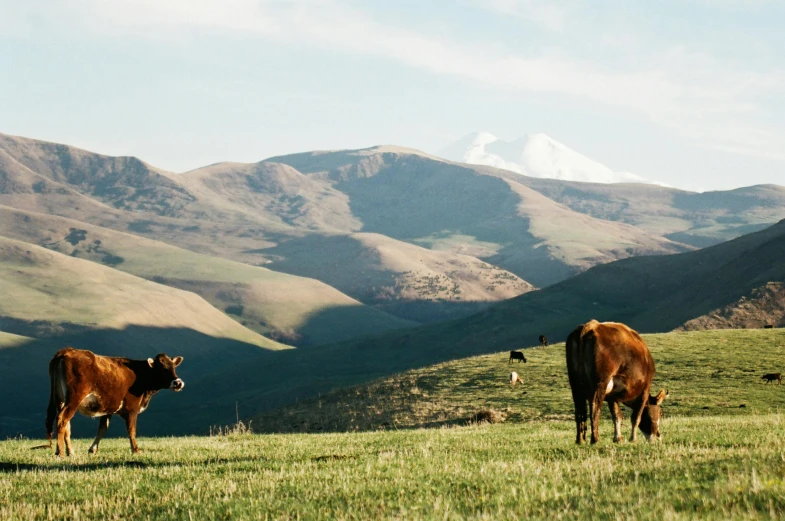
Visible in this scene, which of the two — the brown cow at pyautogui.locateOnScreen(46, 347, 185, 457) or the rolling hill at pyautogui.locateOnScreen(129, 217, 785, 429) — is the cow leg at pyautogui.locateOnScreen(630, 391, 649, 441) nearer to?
the brown cow at pyautogui.locateOnScreen(46, 347, 185, 457)

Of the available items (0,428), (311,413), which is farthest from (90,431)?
(311,413)

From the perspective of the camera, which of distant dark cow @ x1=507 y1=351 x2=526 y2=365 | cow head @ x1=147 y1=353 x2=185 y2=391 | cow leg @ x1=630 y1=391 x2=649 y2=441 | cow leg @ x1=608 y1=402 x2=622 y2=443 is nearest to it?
cow leg @ x1=608 y1=402 x2=622 y2=443

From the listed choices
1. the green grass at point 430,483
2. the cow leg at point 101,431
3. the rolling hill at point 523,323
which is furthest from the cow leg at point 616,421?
the rolling hill at point 523,323

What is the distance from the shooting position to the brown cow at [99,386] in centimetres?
1800

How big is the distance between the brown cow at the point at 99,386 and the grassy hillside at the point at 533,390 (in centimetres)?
2081

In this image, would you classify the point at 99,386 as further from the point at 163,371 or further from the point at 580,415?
the point at 580,415

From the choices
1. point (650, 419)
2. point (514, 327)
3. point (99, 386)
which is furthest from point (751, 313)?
point (99, 386)

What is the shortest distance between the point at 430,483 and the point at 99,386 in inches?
395

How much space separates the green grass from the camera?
350 inches

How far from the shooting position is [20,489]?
12703mm

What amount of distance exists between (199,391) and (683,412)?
157828 millimetres

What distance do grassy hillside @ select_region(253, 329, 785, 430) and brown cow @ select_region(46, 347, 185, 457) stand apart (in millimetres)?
20810

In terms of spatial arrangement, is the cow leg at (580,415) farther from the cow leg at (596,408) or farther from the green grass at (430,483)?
the green grass at (430,483)

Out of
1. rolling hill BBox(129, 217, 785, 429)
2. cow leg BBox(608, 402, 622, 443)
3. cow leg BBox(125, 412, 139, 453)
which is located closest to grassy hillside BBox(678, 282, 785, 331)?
rolling hill BBox(129, 217, 785, 429)
